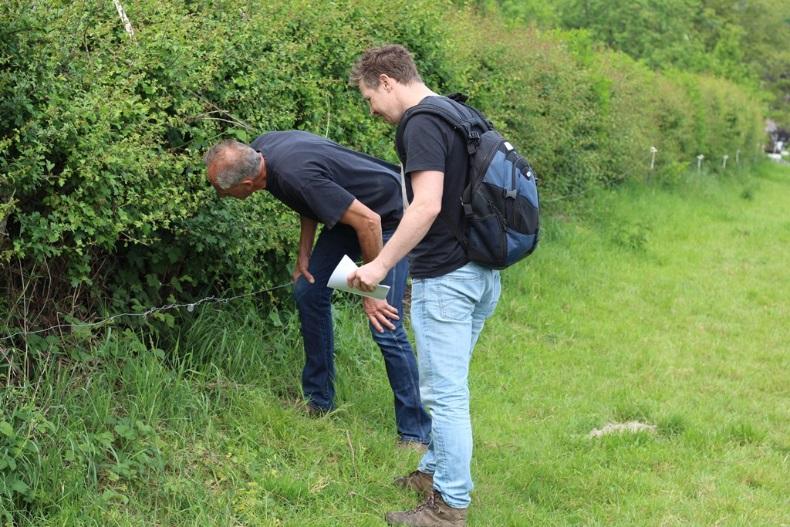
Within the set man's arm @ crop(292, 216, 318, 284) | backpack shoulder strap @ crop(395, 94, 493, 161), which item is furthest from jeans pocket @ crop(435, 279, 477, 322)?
man's arm @ crop(292, 216, 318, 284)

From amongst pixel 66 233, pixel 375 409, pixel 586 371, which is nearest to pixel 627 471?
pixel 375 409

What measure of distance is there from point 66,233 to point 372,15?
386 cm

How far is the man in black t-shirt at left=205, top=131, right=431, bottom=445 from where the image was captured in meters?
4.90

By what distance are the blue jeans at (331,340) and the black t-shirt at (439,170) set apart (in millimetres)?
966

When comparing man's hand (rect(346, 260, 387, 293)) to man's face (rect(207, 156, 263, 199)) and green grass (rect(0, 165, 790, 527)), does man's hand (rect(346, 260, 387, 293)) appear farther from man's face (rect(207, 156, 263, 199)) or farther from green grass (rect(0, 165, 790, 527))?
green grass (rect(0, 165, 790, 527))

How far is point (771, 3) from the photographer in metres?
40.5

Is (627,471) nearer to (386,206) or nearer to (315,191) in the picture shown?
(386,206)

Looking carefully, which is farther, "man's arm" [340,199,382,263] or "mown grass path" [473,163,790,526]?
"mown grass path" [473,163,790,526]

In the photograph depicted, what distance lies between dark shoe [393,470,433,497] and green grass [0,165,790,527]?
65 millimetres

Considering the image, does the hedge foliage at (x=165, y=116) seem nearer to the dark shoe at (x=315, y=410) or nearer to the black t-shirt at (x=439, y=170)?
the dark shoe at (x=315, y=410)

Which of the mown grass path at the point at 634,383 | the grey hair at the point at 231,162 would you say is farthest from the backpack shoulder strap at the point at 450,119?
the mown grass path at the point at 634,383

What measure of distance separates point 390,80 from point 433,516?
1936mm

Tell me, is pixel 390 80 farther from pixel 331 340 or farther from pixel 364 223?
pixel 331 340

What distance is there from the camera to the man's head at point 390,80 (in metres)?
4.37
